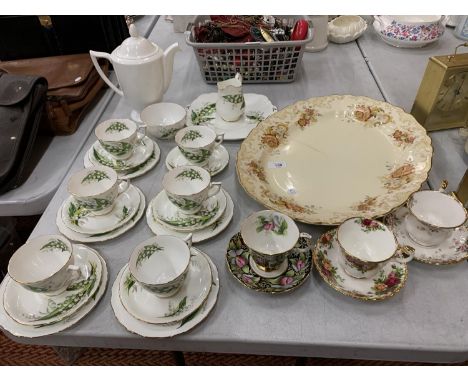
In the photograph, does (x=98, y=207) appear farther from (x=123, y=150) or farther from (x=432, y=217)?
(x=432, y=217)

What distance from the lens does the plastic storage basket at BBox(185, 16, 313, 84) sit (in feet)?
3.65

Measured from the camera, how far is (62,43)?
1297mm

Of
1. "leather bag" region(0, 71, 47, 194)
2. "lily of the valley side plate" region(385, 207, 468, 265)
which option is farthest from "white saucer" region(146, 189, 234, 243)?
"leather bag" region(0, 71, 47, 194)

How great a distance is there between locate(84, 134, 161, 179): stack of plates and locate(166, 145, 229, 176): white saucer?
4cm

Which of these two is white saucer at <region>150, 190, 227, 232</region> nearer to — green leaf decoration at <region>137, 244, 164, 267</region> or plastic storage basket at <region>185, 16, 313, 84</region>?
green leaf decoration at <region>137, 244, 164, 267</region>

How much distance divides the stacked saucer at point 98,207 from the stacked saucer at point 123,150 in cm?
6

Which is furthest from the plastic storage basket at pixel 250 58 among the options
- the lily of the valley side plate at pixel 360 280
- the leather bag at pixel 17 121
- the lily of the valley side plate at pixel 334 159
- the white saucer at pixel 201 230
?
the lily of the valley side plate at pixel 360 280

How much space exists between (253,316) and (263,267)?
0.09 metres

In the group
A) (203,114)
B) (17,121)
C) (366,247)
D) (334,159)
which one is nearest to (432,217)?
(366,247)

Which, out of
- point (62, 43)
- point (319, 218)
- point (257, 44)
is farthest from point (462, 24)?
point (62, 43)

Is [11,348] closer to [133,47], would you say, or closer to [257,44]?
[133,47]

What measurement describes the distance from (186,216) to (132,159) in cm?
27

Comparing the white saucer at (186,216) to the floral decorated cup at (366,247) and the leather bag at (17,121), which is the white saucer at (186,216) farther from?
the leather bag at (17,121)

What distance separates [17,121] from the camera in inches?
39.7
